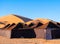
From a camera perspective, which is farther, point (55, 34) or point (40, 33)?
point (55, 34)

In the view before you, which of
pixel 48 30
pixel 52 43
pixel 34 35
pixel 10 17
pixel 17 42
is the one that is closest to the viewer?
pixel 52 43

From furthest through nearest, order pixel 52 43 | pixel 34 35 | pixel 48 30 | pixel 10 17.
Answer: pixel 10 17 < pixel 34 35 < pixel 48 30 < pixel 52 43

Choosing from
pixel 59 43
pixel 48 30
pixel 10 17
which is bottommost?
pixel 59 43

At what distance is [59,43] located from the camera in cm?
2959

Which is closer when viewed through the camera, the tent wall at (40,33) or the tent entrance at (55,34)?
the tent wall at (40,33)

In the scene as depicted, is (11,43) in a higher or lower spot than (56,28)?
lower

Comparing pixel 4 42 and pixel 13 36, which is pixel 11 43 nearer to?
pixel 4 42

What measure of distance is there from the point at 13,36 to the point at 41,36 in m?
6.15

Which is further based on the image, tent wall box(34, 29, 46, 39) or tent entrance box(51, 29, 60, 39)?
tent entrance box(51, 29, 60, 39)

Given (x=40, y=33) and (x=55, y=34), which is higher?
(x=40, y=33)

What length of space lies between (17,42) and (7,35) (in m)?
8.35

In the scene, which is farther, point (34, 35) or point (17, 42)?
point (34, 35)

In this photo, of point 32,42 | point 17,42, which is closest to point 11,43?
point 17,42

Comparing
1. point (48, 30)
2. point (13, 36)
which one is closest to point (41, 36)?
point (48, 30)
